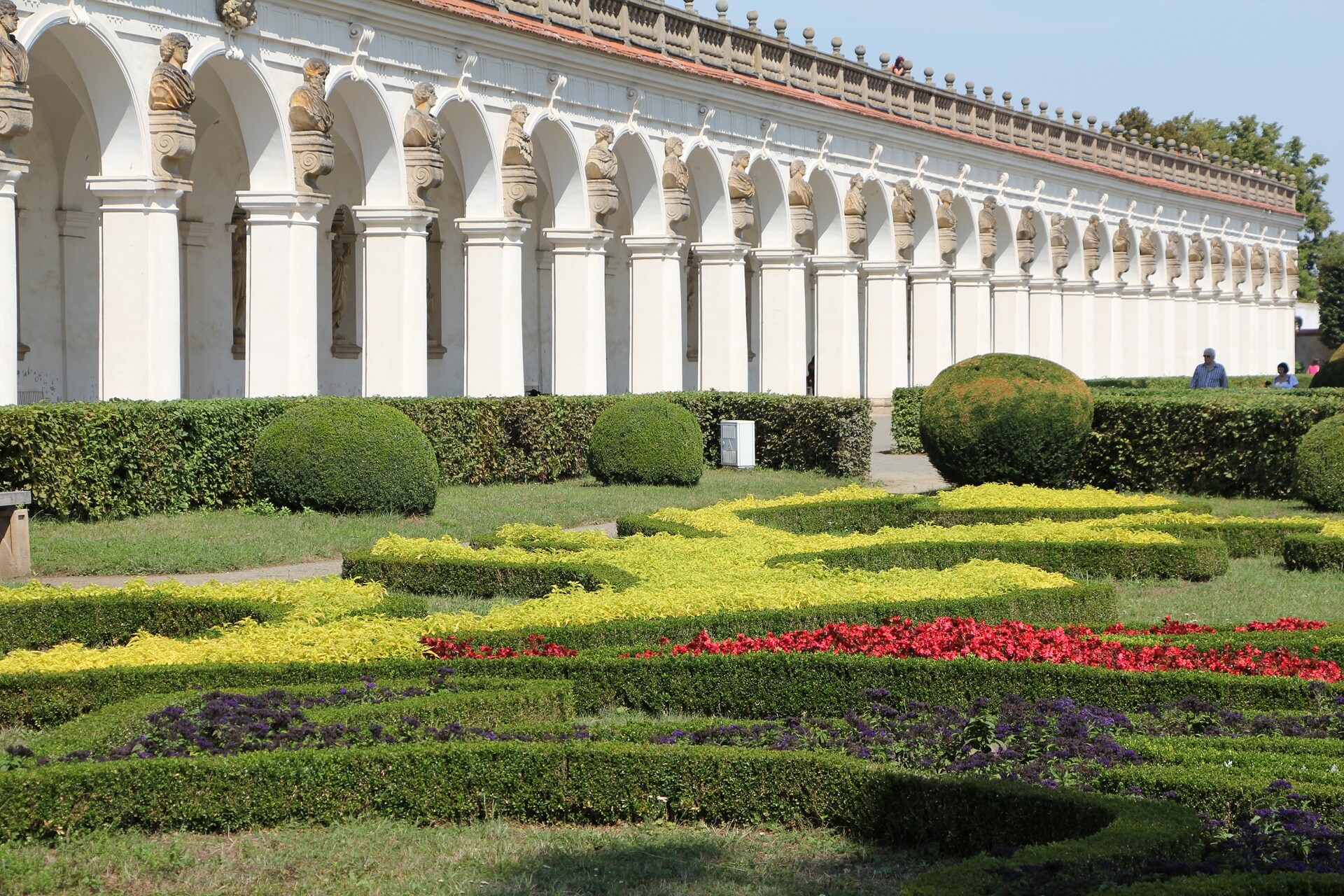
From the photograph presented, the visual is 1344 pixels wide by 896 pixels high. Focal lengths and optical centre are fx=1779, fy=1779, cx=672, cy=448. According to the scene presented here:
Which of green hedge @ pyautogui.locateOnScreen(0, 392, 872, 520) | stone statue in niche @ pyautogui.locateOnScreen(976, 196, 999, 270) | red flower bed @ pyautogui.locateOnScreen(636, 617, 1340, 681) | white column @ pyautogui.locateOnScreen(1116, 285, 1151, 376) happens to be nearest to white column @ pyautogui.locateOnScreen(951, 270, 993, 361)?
stone statue in niche @ pyautogui.locateOnScreen(976, 196, 999, 270)

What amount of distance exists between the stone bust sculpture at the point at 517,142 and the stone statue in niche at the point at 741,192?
6916mm

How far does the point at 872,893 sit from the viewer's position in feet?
19.6

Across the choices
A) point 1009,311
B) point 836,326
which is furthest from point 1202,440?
point 1009,311

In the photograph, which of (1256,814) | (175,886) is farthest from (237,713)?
(1256,814)

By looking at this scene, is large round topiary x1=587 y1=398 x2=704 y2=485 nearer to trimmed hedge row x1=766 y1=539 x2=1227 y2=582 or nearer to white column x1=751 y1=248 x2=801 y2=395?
trimmed hedge row x1=766 y1=539 x2=1227 y2=582

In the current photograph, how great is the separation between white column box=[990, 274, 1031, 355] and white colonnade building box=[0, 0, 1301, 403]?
0.08 m

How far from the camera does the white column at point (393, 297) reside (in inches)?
987

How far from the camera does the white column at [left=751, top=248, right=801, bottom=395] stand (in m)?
36.4

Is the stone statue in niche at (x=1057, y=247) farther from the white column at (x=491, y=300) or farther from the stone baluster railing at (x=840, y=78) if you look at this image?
the white column at (x=491, y=300)

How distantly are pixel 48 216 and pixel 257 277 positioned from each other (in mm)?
3896

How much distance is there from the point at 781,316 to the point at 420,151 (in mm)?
12743

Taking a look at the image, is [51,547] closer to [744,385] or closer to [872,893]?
[872,893]

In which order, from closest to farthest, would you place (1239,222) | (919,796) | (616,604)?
(919,796) → (616,604) → (1239,222)

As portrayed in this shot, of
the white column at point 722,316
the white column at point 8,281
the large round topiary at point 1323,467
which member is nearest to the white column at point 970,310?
the white column at point 722,316
